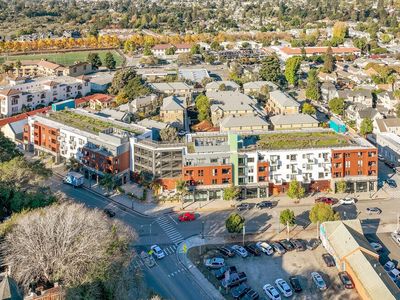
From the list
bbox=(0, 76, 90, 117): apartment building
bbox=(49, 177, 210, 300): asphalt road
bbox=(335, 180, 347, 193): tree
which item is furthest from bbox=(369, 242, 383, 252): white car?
bbox=(0, 76, 90, 117): apartment building

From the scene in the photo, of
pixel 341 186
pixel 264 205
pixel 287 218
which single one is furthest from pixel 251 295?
pixel 341 186

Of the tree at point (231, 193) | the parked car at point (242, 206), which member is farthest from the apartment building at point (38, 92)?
the parked car at point (242, 206)

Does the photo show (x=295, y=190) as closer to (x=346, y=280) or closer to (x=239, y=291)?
(x=346, y=280)

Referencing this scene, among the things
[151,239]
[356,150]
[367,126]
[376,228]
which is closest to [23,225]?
[151,239]

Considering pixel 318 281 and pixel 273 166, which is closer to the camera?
pixel 318 281

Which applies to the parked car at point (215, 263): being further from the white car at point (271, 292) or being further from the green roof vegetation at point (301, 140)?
the green roof vegetation at point (301, 140)

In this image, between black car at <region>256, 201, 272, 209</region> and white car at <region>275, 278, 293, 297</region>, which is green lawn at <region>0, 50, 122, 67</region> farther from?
white car at <region>275, 278, 293, 297</region>
